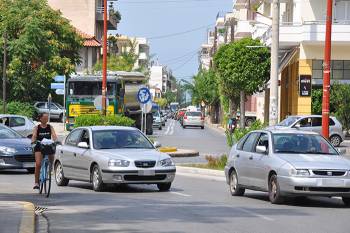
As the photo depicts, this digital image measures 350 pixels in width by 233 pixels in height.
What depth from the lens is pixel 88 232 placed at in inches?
513

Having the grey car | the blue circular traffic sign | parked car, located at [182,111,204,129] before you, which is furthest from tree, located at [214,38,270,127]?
the grey car

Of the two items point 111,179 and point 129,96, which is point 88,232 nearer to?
point 111,179

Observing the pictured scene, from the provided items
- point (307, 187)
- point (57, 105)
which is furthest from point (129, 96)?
point (307, 187)

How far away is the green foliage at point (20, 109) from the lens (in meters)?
63.2

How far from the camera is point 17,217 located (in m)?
14.1

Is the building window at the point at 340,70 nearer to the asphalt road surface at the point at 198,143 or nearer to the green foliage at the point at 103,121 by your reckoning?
the asphalt road surface at the point at 198,143

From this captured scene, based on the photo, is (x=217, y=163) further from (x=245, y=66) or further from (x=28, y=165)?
(x=245, y=66)

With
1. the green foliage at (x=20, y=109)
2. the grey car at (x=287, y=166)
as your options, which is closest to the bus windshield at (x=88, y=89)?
the green foliage at (x=20, y=109)

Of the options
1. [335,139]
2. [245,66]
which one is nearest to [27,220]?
[335,139]

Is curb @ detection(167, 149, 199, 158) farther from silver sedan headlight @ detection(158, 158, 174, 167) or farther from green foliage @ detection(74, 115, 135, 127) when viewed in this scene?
silver sedan headlight @ detection(158, 158, 174, 167)

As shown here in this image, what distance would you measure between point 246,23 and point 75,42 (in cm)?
2063

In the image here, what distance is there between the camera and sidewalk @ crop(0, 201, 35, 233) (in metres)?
12.6

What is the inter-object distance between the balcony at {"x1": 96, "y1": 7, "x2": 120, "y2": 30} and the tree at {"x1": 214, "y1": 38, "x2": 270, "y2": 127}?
30084mm

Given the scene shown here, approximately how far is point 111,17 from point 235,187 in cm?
8589
